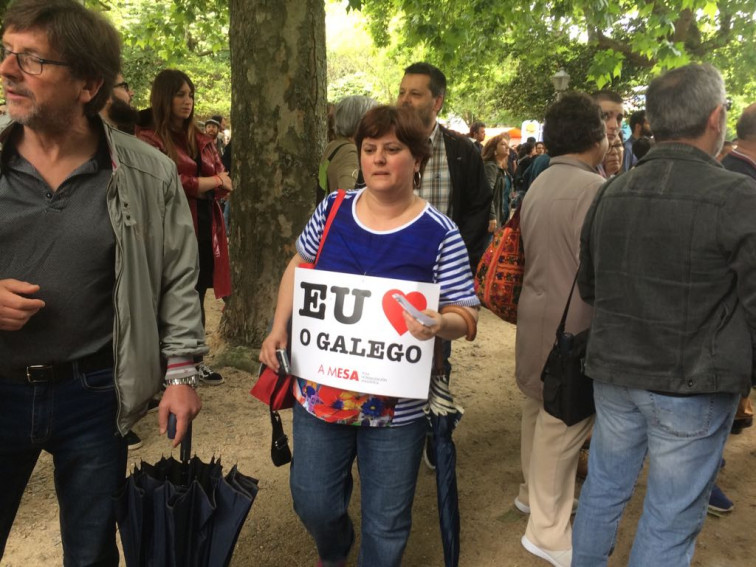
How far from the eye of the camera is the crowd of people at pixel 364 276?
5.96 ft

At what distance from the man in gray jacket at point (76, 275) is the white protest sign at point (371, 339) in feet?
1.51

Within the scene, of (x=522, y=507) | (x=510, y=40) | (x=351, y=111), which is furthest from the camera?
(x=510, y=40)

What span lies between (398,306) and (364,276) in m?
0.15

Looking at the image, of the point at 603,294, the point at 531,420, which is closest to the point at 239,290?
the point at 531,420

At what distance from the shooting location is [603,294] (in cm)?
235

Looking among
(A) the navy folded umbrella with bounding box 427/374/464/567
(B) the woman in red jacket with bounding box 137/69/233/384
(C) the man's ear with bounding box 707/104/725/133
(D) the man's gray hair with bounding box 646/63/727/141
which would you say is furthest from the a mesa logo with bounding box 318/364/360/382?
(B) the woman in red jacket with bounding box 137/69/233/384

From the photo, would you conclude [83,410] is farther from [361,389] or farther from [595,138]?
[595,138]

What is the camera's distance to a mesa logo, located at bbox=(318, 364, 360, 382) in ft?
7.02

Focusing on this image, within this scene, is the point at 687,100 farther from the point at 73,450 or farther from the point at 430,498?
the point at 430,498

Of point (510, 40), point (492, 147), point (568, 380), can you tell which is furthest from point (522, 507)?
point (510, 40)

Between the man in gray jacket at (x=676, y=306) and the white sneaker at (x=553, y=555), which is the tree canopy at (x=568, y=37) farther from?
the white sneaker at (x=553, y=555)

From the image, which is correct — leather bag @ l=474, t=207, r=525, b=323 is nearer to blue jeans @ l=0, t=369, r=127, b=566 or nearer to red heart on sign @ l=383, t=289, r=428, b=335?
red heart on sign @ l=383, t=289, r=428, b=335

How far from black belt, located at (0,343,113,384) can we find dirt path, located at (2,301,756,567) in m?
1.53

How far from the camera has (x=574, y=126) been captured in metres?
2.93
